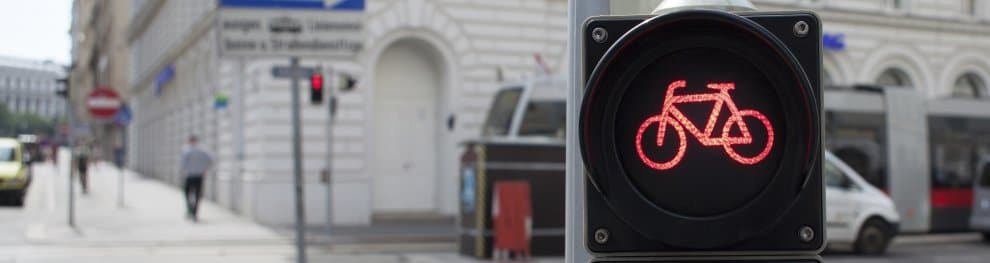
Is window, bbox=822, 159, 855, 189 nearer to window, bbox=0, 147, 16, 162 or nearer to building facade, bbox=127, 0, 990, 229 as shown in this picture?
building facade, bbox=127, 0, 990, 229

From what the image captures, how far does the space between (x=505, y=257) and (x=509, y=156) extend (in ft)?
5.87

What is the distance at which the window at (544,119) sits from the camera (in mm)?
17734

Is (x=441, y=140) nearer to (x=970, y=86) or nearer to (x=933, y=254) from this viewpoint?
(x=933, y=254)

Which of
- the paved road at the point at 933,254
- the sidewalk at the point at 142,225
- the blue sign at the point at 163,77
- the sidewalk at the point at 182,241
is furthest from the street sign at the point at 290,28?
the blue sign at the point at 163,77

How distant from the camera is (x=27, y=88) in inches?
5443

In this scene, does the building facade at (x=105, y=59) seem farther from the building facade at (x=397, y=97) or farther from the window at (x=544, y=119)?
the window at (x=544, y=119)

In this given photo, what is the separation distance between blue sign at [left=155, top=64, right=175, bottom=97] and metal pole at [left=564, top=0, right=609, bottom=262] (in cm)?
3465

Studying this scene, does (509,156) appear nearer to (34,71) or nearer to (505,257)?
(505,257)

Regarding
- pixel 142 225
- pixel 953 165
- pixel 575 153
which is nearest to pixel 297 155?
pixel 575 153

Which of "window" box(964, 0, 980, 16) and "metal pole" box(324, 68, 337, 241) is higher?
"window" box(964, 0, 980, 16)

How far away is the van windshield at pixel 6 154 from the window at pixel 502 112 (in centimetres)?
1335

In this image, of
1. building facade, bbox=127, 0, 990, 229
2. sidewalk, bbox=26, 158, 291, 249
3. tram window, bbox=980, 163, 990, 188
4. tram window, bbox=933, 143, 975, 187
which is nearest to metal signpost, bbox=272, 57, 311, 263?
sidewalk, bbox=26, 158, 291, 249

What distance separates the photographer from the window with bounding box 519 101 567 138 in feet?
58.2

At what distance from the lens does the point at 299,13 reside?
7820mm
